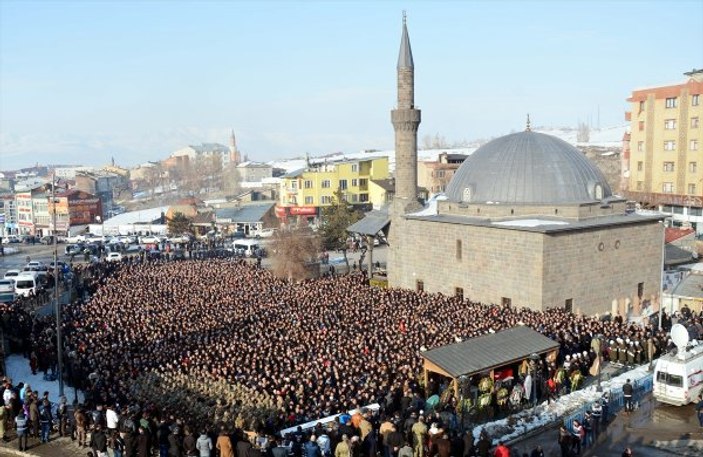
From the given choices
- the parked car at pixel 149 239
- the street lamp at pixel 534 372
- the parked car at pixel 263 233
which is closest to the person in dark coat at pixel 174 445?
the street lamp at pixel 534 372

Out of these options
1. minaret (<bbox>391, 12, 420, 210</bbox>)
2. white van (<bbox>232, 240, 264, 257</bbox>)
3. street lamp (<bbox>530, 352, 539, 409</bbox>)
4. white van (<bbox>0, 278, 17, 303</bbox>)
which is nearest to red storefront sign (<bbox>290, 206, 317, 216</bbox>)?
white van (<bbox>232, 240, 264, 257</bbox>)

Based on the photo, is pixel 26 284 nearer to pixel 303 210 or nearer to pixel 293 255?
pixel 293 255

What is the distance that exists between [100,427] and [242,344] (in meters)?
6.97

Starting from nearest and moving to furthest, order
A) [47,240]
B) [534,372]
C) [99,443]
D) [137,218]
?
[99,443] → [534,372] → [47,240] → [137,218]

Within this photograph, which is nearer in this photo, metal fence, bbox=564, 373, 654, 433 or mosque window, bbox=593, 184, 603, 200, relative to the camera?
metal fence, bbox=564, 373, 654, 433

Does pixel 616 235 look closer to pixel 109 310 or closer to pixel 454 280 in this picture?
pixel 454 280

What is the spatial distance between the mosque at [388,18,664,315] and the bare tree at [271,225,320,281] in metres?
5.87

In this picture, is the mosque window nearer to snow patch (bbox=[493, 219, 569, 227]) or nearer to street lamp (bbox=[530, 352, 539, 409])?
snow patch (bbox=[493, 219, 569, 227])

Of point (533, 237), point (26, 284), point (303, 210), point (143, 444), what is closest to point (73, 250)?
point (26, 284)

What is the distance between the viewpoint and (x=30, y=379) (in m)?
20.5

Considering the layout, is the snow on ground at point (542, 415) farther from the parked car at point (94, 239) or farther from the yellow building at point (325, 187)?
the yellow building at point (325, 187)

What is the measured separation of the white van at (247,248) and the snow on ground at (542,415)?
34453 mm

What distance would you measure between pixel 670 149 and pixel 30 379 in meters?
46.9

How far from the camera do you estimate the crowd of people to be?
46.7ft
